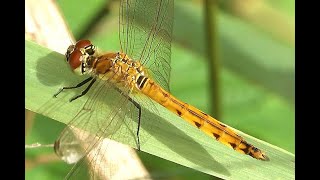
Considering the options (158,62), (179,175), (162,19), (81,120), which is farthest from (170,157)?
(179,175)

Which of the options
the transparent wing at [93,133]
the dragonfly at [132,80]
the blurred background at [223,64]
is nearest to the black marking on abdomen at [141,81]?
the dragonfly at [132,80]

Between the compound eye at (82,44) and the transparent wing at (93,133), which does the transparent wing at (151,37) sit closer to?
the compound eye at (82,44)

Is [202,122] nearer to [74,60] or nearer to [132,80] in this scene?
[132,80]

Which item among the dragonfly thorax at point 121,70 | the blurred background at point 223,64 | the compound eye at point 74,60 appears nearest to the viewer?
the compound eye at point 74,60

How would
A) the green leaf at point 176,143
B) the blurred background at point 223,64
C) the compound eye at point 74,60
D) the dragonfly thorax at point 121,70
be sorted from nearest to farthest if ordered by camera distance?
the green leaf at point 176,143 → the compound eye at point 74,60 → the dragonfly thorax at point 121,70 → the blurred background at point 223,64

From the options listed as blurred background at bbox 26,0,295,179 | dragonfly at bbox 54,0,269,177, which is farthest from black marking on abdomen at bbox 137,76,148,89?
blurred background at bbox 26,0,295,179

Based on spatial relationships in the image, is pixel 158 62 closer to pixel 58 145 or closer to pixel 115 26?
pixel 58 145
